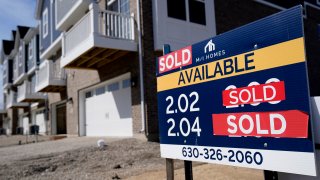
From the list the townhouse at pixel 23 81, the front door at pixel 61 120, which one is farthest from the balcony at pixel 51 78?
the townhouse at pixel 23 81

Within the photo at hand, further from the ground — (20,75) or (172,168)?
(20,75)

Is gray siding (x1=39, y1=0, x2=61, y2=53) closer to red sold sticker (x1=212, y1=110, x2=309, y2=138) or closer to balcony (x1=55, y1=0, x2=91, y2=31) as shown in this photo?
balcony (x1=55, y1=0, x2=91, y2=31)

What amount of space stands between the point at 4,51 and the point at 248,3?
36.3 metres

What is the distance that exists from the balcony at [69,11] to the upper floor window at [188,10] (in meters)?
4.93

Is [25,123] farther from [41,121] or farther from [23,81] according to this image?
[41,121]

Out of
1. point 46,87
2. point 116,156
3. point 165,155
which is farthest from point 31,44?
Result: point 165,155

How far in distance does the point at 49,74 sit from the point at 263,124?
1885 cm

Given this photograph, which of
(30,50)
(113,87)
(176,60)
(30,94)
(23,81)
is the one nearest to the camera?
(176,60)

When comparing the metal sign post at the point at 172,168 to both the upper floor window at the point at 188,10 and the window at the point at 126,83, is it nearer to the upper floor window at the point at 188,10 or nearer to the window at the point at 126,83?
the window at the point at 126,83

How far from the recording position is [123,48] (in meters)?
12.4

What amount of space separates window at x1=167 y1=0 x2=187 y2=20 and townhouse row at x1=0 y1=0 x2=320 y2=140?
0.02 m

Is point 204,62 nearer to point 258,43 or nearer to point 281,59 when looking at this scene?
point 258,43

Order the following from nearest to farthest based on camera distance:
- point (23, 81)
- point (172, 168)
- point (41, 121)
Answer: point (172, 168)
point (41, 121)
point (23, 81)

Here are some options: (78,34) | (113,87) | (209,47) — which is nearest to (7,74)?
(113,87)
